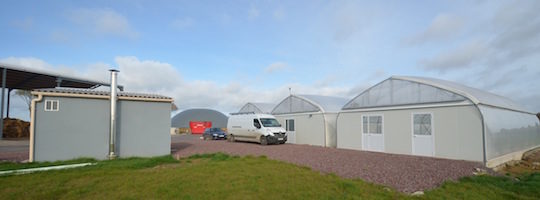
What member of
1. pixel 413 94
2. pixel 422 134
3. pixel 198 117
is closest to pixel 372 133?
pixel 422 134

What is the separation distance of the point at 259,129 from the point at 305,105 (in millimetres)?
3795

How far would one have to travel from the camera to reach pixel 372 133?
15188 mm

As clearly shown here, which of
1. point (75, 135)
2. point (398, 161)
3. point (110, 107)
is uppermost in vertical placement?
point (110, 107)

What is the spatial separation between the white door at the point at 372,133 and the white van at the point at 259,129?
5.56 m

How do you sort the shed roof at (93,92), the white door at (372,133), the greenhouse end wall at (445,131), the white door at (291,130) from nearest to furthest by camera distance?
the shed roof at (93,92) < the greenhouse end wall at (445,131) < the white door at (372,133) < the white door at (291,130)

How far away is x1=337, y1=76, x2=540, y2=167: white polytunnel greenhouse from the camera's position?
11.3 m

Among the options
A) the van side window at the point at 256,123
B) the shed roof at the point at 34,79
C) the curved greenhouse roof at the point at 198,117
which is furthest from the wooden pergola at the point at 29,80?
the curved greenhouse roof at the point at 198,117

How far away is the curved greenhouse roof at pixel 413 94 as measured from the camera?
39.7 feet

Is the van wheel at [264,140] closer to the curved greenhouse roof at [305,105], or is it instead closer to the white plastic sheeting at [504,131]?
the curved greenhouse roof at [305,105]

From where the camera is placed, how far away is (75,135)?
11.0 metres

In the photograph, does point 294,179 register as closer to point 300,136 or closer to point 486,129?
point 486,129

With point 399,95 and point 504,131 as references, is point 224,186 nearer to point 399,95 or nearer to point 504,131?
point 399,95

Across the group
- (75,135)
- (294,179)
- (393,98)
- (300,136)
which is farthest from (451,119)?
(75,135)

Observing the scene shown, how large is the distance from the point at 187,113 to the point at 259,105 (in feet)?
129
